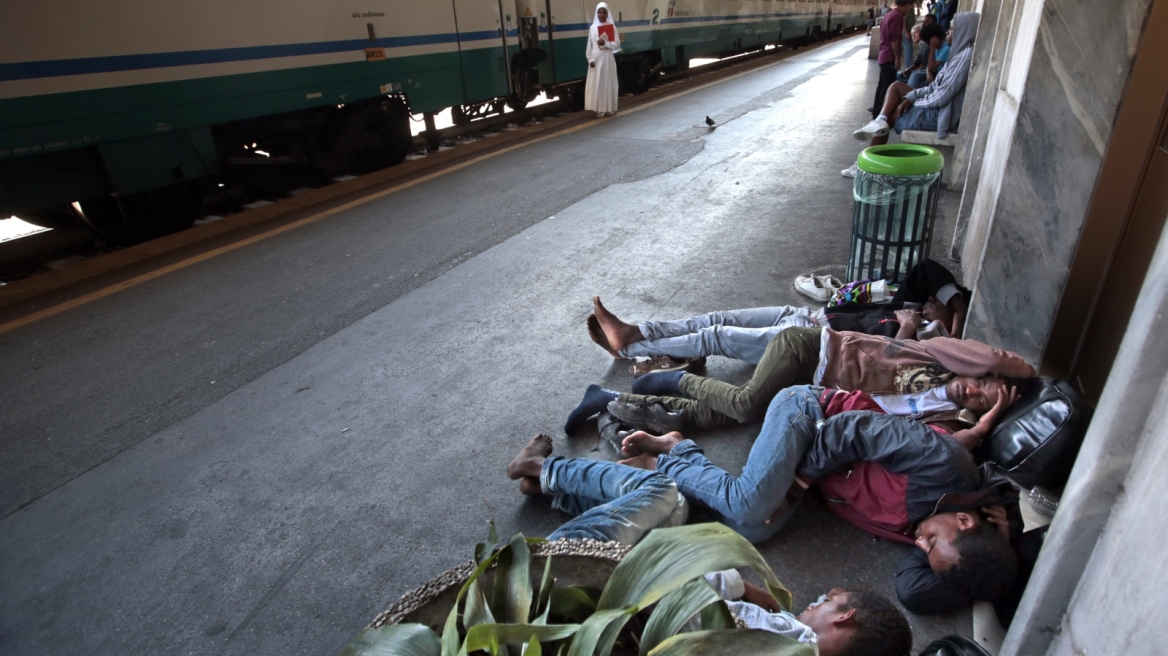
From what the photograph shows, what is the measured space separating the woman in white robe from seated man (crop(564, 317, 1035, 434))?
822 cm

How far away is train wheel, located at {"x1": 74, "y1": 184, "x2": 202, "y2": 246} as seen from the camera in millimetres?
5582

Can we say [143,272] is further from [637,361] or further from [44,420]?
[637,361]

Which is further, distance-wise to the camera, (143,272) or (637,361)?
(143,272)

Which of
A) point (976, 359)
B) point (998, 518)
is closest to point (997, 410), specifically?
point (976, 359)

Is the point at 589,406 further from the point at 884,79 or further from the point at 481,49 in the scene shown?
the point at 884,79

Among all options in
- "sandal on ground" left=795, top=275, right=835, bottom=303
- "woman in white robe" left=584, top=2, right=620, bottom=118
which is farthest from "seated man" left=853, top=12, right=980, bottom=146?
"woman in white robe" left=584, top=2, right=620, bottom=118

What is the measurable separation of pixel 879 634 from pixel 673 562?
89 cm

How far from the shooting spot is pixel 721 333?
336 centimetres

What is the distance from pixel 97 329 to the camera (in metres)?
4.13

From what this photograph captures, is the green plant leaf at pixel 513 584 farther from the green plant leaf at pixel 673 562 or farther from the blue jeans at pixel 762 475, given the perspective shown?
the blue jeans at pixel 762 475

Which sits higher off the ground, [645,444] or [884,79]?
[884,79]

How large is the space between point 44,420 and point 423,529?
215 cm

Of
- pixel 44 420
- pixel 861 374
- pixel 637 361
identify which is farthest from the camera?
pixel 637 361

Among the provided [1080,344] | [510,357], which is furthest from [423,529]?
[1080,344]
